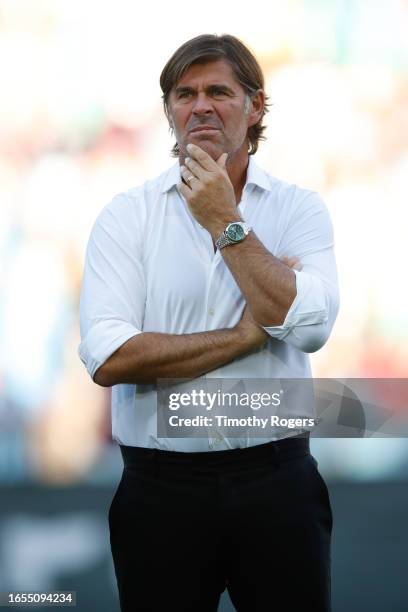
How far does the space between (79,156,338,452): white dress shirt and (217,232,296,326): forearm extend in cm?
2

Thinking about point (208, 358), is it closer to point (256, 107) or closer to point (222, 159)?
point (222, 159)

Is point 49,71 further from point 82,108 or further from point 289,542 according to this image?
point 289,542

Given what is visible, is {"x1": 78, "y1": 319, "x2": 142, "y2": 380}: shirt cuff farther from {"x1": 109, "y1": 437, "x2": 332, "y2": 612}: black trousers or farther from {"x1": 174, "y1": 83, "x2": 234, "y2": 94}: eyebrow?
{"x1": 174, "y1": 83, "x2": 234, "y2": 94}: eyebrow

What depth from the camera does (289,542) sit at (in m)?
1.97

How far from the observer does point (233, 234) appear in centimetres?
198

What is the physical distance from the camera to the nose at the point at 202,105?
210 centimetres

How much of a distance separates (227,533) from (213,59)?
0.98 metres

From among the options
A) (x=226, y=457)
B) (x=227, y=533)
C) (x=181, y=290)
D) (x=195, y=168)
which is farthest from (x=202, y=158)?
(x=227, y=533)

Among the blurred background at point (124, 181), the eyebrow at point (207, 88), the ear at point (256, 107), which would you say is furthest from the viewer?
the blurred background at point (124, 181)

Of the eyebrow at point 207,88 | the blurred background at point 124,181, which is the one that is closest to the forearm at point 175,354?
the eyebrow at point 207,88

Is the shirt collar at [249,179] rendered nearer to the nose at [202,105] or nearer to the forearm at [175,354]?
the nose at [202,105]

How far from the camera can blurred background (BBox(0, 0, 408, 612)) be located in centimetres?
357

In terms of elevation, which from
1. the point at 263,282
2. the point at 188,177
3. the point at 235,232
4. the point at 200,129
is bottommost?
the point at 263,282

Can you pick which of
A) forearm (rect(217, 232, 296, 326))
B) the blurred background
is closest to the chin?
forearm (rect(217, 232, 296, 326))
